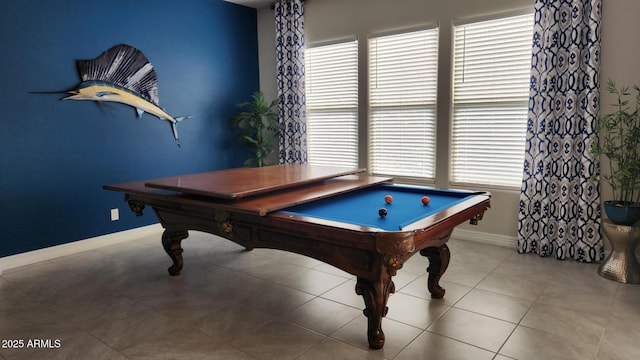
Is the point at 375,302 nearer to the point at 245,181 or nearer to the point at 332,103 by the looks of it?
the point at 245,181

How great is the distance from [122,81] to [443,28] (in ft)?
11.3

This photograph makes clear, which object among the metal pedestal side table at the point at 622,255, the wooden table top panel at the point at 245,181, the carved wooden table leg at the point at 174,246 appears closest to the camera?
the wooden table top panel at the point at 245,181

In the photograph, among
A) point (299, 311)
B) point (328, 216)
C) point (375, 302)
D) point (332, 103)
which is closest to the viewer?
point (375, 302)

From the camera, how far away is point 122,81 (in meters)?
4.46

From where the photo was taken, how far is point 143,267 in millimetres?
3717

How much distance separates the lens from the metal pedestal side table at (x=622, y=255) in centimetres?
318

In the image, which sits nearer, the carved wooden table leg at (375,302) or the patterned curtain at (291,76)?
the carved wooden table leg at (375,302)

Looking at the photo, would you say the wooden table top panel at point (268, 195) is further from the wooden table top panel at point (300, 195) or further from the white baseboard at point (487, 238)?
the white baseboard at point (487, 238)

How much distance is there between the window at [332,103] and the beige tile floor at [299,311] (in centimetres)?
196

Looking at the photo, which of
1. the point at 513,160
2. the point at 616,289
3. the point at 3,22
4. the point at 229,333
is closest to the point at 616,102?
the point at 513,160

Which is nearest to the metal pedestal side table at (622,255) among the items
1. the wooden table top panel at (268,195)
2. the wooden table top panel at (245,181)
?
the wooden table top panel at (268,195)

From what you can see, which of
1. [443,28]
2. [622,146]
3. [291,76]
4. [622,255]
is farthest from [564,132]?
[291,76]

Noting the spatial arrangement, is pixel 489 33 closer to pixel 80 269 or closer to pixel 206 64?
pixel 206 64

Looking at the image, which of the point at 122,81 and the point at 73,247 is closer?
the point at 73,247
